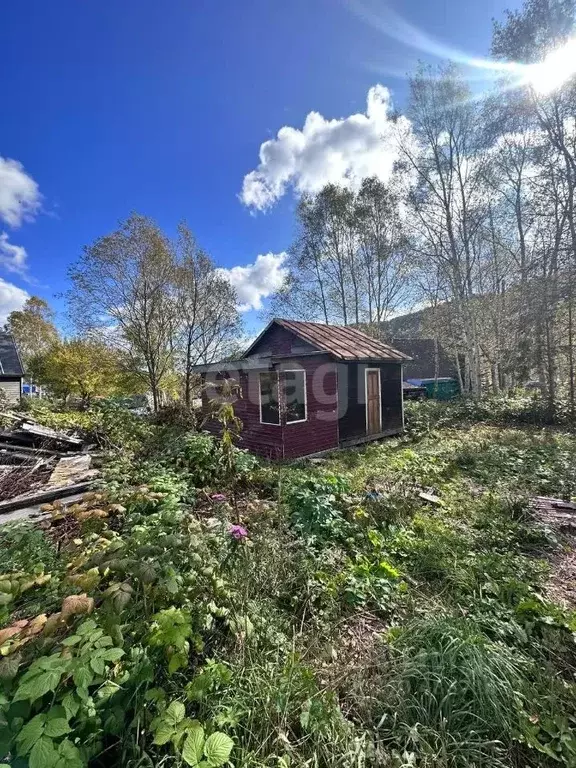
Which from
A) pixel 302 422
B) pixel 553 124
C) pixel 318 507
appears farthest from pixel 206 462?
pixel 553 124

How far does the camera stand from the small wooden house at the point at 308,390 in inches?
305

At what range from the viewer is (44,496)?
14.2 feet

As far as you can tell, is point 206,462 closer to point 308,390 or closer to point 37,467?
point 37,467

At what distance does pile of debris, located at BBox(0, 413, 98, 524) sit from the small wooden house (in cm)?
285

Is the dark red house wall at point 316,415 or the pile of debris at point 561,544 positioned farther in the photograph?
the dark red house wall at point 316,415

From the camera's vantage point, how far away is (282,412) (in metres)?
7.49

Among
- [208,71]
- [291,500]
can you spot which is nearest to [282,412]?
[291,500]

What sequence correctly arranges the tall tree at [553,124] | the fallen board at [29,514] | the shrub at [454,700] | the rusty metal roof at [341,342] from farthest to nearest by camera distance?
the tall tree at [553,124] < the rusty metal roof at [341,342] < the fallen board at [29,514] < the shrub at [454,700]

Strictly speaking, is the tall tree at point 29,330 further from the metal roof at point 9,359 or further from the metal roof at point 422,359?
the metal roof at point 422,359

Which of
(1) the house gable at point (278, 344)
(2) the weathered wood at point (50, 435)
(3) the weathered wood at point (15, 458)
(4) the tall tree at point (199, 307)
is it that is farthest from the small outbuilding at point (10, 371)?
(1) the house gable at point (278, 344)

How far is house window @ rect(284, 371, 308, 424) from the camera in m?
7.96

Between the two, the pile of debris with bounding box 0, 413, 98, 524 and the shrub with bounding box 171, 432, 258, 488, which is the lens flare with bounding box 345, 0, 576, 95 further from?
the pile of debris with bounding box 0, 413, 98, 524

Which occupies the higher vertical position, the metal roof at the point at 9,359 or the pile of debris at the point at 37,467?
the metal roof at the point at 9,359

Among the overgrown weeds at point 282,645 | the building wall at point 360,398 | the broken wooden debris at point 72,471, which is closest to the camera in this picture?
the overgrown weeds at point 282,645
